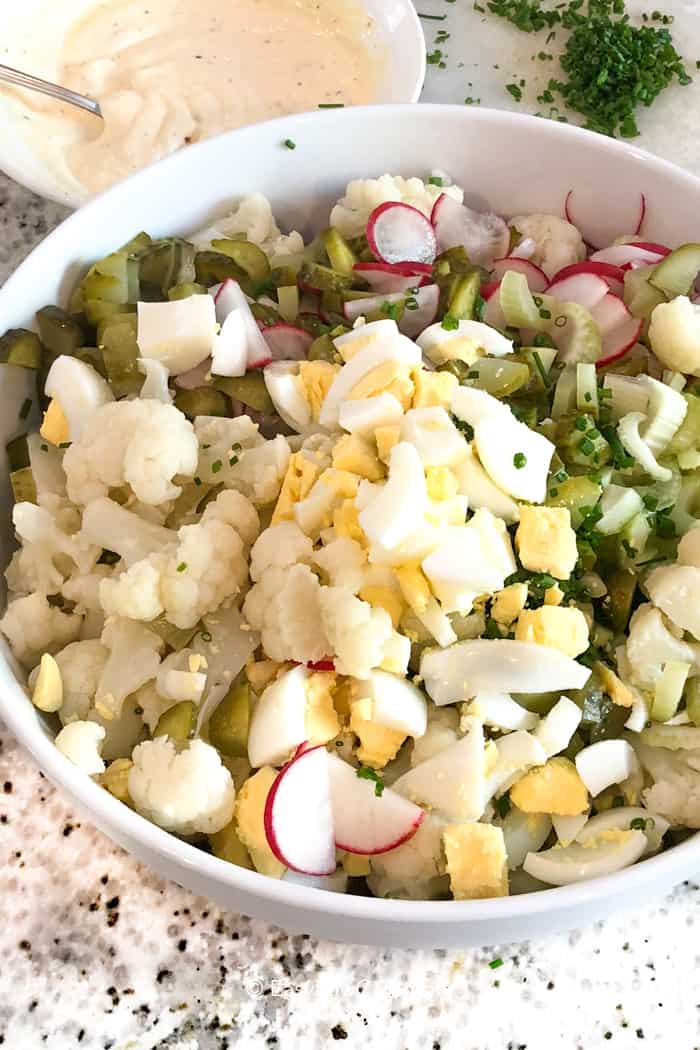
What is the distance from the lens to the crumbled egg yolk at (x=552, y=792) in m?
0.97

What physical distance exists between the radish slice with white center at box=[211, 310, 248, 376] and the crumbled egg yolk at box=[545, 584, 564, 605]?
1.41 feet

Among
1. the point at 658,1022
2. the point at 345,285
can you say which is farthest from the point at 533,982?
the point at 345,285

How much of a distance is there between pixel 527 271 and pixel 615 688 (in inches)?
22.2

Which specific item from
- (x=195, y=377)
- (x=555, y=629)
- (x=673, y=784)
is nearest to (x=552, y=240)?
(x=195, y=377)

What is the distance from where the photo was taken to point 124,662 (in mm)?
1015

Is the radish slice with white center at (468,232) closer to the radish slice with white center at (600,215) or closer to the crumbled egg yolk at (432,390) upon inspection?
the radish slice with white center at (600,215)

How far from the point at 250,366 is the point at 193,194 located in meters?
0.28

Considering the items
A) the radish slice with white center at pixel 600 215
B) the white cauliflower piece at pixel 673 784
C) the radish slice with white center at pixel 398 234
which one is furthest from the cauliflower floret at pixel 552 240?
the white cauliflower piece at pixel 673 784

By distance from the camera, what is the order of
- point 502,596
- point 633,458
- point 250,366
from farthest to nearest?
point 250,366 < point 633,458 < point 502,596

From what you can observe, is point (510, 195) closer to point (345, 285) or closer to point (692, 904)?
point (345, 285)

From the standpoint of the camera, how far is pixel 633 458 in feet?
3.60

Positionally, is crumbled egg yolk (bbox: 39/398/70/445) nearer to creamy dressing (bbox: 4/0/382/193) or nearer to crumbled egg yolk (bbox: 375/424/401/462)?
crumbled egg yolk (bbox: 375/424/401/462)

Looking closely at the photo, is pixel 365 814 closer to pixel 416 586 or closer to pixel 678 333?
pixel 416 586

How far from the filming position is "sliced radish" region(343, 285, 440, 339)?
1244 millimetres
